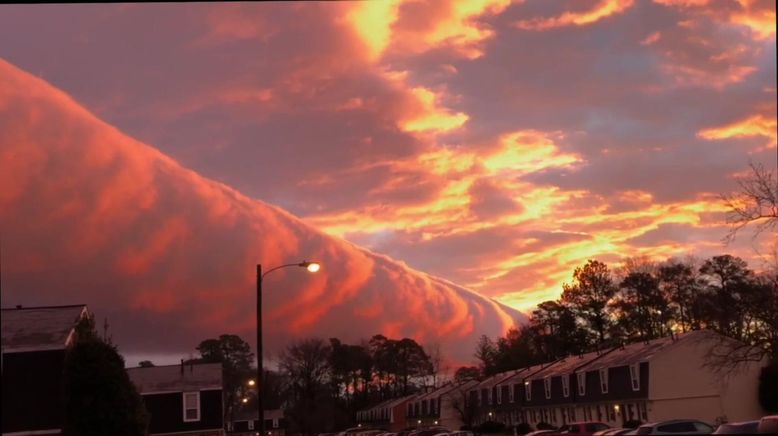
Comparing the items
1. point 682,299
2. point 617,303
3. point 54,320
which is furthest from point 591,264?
point 54,320

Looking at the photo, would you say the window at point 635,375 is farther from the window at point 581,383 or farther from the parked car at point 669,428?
the parked car at point 669,428

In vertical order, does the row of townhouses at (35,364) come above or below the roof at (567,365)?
above

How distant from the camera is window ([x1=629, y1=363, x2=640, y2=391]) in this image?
182 feet

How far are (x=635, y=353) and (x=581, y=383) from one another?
6608 millimetres

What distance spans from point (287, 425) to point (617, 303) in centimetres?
5192

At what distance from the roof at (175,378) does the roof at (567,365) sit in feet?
115

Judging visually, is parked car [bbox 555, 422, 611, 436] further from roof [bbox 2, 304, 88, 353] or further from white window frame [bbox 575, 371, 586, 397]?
roof [bbox 2, 304, 88, 353]

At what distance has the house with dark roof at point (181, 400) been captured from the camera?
45.6m

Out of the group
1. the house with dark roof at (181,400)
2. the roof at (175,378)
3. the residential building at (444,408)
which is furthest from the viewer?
the residential building at (444,408)

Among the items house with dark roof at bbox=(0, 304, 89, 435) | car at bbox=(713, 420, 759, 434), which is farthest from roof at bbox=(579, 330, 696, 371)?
house with dark roof at bbox=(0, 304, 89, 435)

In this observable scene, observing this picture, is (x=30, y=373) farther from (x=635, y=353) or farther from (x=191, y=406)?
(x=635, y=353)

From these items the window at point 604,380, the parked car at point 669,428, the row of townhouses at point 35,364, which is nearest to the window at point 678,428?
the parked car at point 669,428

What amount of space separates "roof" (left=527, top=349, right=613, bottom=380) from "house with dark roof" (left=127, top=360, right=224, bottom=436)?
115 feet

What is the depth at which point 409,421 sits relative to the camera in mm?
110312
